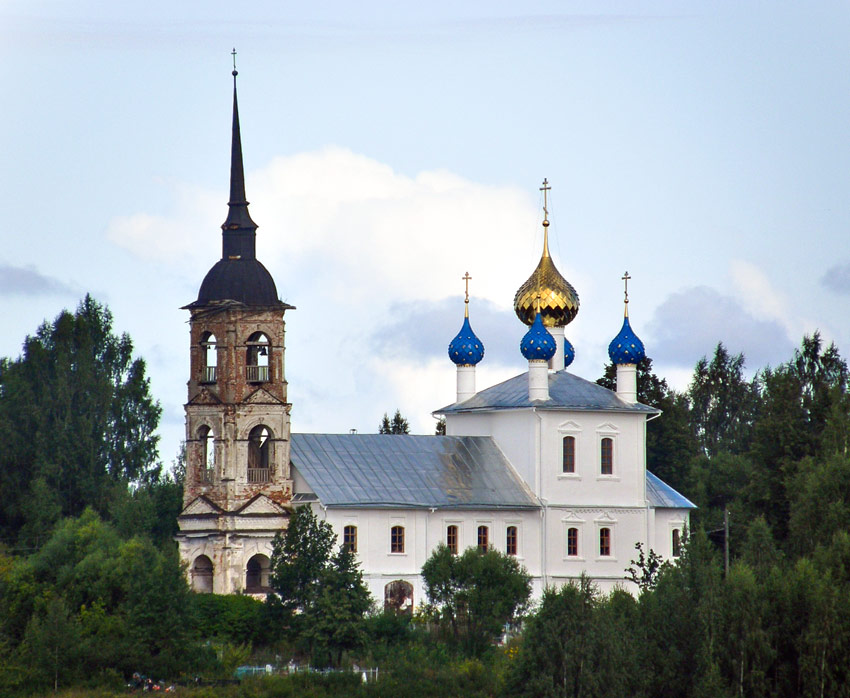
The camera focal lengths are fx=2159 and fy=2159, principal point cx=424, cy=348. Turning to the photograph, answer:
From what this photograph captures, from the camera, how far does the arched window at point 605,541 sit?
170 feet

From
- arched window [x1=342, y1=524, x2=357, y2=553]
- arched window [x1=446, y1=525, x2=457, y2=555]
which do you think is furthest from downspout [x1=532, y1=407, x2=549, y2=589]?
arched window [x1=342, y1=524, x2=357, y2=553]

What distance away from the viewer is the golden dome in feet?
181

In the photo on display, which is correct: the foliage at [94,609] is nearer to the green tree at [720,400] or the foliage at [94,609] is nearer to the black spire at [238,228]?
the black spire at [238,228]

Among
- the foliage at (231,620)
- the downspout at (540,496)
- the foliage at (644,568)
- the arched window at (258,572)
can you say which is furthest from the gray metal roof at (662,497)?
the foliage at (231,620)

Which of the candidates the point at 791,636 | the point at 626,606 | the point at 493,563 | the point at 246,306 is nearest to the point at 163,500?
the point at 246,306

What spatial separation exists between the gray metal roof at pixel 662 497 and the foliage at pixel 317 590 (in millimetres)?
10093

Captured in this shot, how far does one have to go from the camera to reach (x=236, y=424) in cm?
4756

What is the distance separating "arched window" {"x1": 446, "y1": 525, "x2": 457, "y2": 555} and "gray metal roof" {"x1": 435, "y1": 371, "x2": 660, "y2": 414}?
3822 mm

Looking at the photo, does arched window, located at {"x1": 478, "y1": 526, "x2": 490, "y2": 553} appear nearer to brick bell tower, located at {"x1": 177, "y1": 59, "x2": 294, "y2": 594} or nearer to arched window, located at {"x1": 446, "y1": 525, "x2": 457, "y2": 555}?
arched window, located at {"x1": 446, "y1": 525, "x2": 457, "y2": 555}

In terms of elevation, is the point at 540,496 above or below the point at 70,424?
below

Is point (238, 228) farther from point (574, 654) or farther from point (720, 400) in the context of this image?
point (720, 400)

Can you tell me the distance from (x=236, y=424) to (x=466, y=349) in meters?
8.95

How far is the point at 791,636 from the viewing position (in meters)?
40.0

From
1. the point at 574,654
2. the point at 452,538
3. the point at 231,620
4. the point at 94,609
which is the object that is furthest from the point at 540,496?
the point at 574,654
